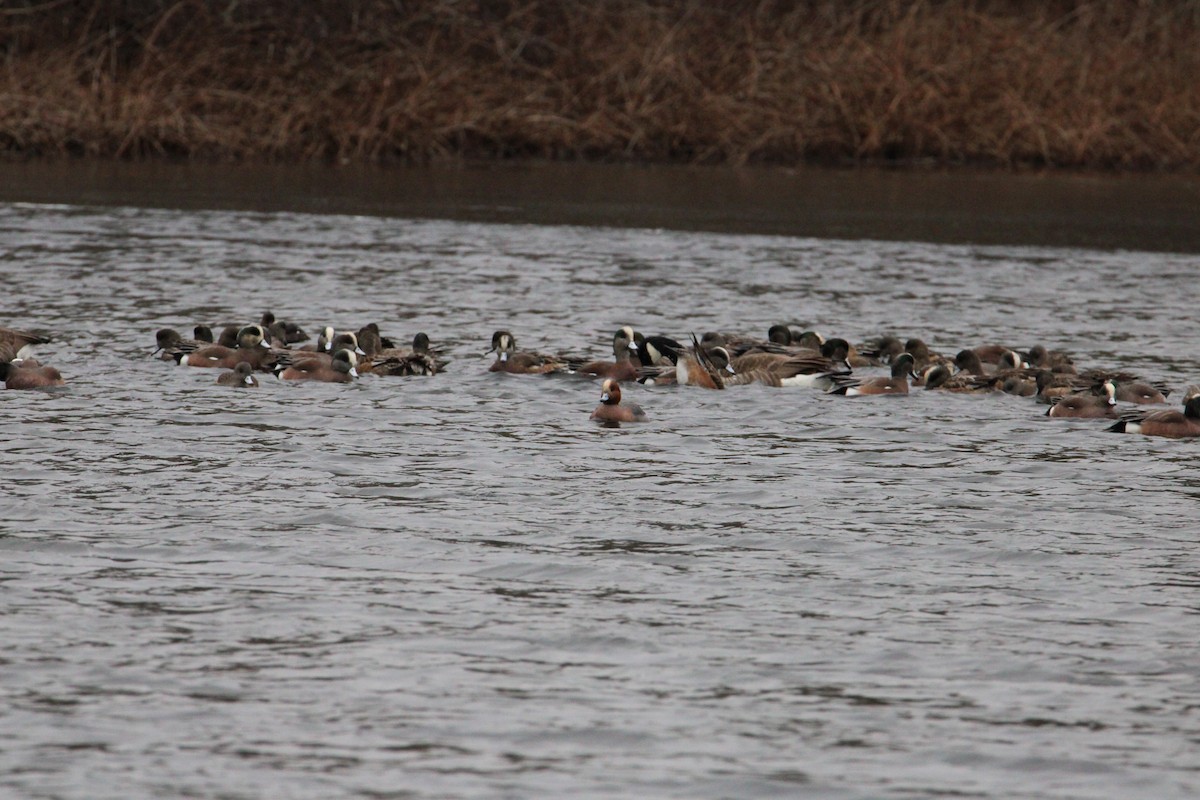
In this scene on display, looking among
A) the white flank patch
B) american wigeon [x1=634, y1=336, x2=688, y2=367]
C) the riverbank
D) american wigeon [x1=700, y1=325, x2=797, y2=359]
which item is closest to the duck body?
american wigeon [x1=700, y1=325, x2=797, y2=359]

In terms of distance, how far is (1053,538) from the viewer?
10156mm

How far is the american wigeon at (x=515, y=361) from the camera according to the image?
1506 centimetres

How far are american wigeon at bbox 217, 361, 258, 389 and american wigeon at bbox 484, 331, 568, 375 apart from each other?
1.99 m

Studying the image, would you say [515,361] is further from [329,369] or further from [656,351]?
[329,369]

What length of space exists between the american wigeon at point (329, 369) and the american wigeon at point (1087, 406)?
541 cm

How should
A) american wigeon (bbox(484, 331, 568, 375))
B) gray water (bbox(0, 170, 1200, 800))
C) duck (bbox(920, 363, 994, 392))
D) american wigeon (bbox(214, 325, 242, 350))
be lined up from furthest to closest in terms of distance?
american wigeon (bbox(214, 325, 242, 350)) → american wigeon (bbox(484, 331, 568, 375)) → duck (bbox(920, 363, 994, 392)) → gray water (bbox(0, 170, 1200, 800))

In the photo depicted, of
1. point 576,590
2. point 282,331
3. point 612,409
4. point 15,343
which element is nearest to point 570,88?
point 282,331

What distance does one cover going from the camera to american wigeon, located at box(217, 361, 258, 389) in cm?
1435

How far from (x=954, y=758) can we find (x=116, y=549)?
4.58 meters

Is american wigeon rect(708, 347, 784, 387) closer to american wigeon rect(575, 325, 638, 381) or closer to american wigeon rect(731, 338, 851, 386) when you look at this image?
american wigeon rect(731, 338, 851, 386)

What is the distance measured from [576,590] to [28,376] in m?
6.49

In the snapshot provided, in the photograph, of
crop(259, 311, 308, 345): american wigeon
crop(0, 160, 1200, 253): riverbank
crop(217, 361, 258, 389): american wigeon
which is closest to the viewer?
crop(217, 361, 258, 389): american wigeon

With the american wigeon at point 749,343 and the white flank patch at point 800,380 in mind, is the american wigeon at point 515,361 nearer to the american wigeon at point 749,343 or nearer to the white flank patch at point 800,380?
the american wigeon at point 749,343

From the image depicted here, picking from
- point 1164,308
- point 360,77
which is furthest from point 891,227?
point 360,77
